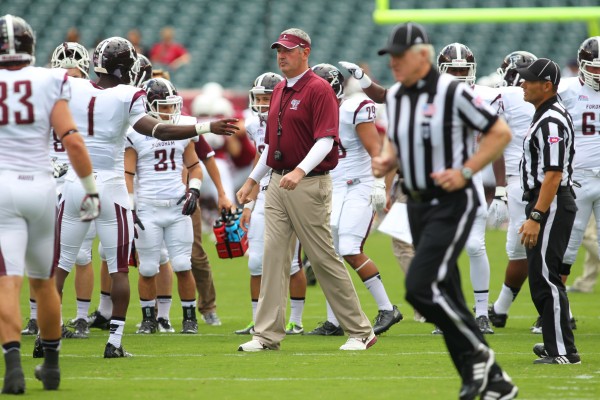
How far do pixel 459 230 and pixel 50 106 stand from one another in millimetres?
2115

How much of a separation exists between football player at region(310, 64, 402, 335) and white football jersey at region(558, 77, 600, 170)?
1454mm

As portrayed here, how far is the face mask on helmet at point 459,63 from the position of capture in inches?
337

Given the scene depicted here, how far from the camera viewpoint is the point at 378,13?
1473 cm

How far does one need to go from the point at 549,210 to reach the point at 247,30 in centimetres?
1681

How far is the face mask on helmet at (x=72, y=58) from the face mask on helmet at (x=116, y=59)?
0.89 meters

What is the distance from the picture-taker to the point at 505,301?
8.82 m

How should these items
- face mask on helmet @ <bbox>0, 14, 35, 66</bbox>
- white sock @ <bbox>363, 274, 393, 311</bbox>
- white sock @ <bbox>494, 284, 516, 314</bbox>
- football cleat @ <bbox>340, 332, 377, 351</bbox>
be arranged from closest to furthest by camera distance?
face mask on helmet @ <bbox>0, 14, 35, 66</bbox> → football cleat @ <bbox>340, 332, 377, 351</bbox> → white sock @ <bbox>363, 274, 393, 311</bbox> → white sock @ <bbox>494, 284, 516, 314</bbox>

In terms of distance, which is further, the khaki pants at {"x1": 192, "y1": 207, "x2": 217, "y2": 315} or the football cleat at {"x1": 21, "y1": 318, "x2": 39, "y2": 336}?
the khaki pants at {"x1": 192, "y1": 207, "x2": 217, "y2": 315}

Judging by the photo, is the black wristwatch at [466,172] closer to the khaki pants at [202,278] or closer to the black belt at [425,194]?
the black belt at [425,194]

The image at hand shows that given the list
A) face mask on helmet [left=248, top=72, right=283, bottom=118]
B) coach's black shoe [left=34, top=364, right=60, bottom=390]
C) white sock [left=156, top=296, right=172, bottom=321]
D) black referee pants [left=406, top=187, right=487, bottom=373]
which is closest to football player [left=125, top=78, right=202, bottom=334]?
white sock [left=156, top=296, right=172, bottom=321]

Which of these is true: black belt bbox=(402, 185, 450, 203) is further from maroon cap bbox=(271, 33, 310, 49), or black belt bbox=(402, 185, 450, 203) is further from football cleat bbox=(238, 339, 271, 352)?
football cleat bbox=(238, 339, 271, 352)

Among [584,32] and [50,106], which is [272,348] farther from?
[584,32]

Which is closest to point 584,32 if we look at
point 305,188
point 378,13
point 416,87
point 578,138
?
point 378,13

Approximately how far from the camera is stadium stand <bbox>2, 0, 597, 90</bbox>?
21922mm
